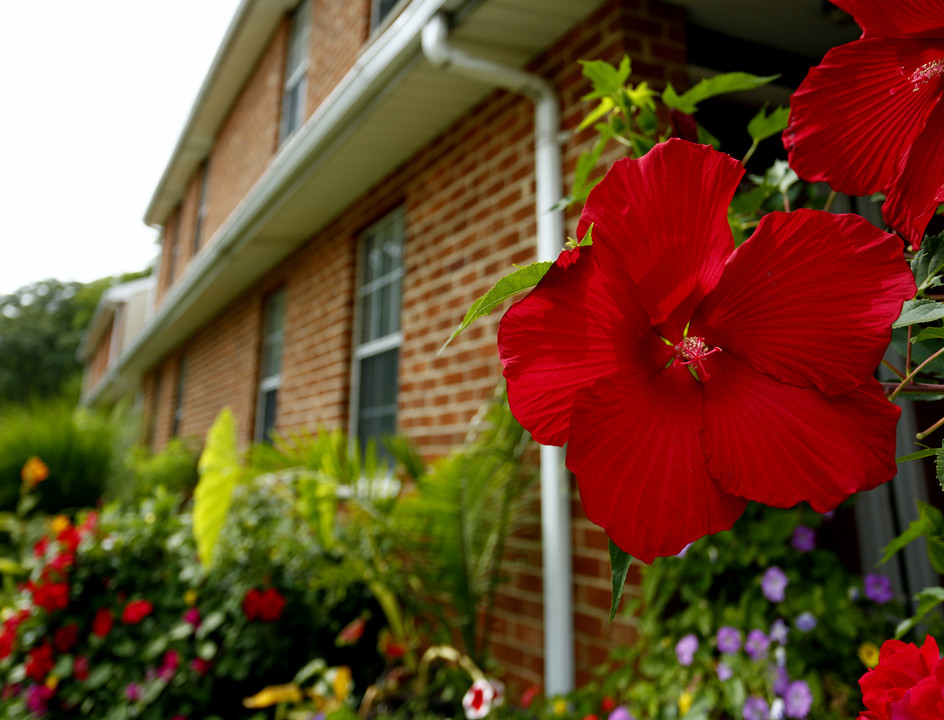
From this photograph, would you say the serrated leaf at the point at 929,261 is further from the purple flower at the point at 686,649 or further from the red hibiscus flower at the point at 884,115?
the purple flower at the point at 686,649

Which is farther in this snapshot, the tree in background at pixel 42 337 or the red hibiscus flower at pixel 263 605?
the tree in background at pixel 42 337

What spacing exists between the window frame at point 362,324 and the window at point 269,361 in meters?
1.91

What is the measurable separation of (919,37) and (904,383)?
9.2 inches

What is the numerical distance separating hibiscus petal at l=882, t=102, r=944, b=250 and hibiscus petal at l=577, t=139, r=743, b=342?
0.46ft

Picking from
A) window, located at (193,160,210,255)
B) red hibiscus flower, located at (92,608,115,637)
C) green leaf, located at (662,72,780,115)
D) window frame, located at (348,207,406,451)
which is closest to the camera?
green leaf, located at (662,72,780,115)

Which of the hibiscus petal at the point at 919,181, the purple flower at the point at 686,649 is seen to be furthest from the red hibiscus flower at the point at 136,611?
the hibiscus petal at the point at 919,181

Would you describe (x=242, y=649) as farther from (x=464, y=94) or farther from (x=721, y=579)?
(x=464, y=94)

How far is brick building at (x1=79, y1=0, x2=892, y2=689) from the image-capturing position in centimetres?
248

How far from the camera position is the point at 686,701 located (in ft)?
5.65

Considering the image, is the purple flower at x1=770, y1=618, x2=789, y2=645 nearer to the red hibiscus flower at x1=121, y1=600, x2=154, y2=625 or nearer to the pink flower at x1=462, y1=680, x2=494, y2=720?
the pink flower at x1=462, y1=680, x2=494, y2=720

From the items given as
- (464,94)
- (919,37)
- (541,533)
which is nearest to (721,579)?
(541,533)

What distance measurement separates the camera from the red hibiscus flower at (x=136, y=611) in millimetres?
2697

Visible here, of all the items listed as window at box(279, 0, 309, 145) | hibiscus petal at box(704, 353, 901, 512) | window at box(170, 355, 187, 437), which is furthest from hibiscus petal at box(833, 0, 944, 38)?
window at box(170, 355, 187, 437)

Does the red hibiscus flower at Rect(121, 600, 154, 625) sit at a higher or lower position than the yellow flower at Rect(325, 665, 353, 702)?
higher
